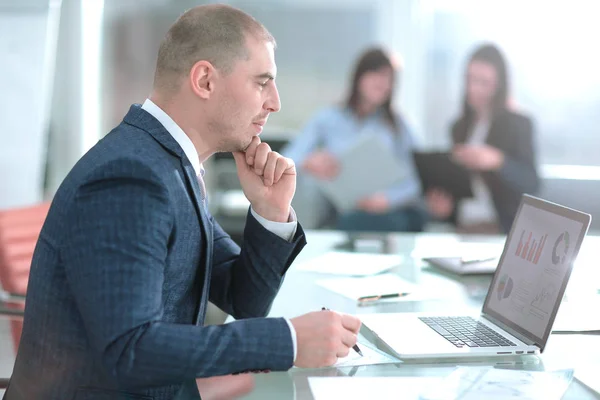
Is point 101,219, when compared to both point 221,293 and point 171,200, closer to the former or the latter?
point 171,200

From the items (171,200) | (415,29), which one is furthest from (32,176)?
(171,200)

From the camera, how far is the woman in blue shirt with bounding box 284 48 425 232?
3.89 m

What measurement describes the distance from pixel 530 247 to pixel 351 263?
0.74 meters

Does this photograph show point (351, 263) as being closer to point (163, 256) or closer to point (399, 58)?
point (163, 256)

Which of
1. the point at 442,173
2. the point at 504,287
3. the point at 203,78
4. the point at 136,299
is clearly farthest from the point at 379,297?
the point at 442,173

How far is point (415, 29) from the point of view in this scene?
5.39 metres

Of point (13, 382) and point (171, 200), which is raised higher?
point (171, 200)

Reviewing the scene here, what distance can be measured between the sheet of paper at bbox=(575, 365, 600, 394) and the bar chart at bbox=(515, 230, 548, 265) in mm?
254

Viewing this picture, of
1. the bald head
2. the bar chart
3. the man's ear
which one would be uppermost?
the bald head

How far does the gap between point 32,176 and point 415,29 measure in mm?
2901

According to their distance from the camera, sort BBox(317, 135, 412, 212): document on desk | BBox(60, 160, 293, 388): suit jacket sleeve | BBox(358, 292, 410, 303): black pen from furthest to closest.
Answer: BBox(317, 135, 412, 212): document on desk → BBox(358, 292, 410, 303): black pen → BBox(60, 160, 293, 388): suit jacket sleeve

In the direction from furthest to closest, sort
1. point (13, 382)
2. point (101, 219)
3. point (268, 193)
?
1. point (268, 193)
2. point (13, 382)
3. point (101, 219)

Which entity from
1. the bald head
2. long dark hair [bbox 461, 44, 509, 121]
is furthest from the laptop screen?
long dark hair [bbox 461, 44, 509, 121]

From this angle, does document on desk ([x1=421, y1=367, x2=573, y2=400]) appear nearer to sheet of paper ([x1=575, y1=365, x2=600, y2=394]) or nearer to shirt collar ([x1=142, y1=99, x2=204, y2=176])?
sheet of paper ([x1=575, y1=365, x2=600, y2=394])
